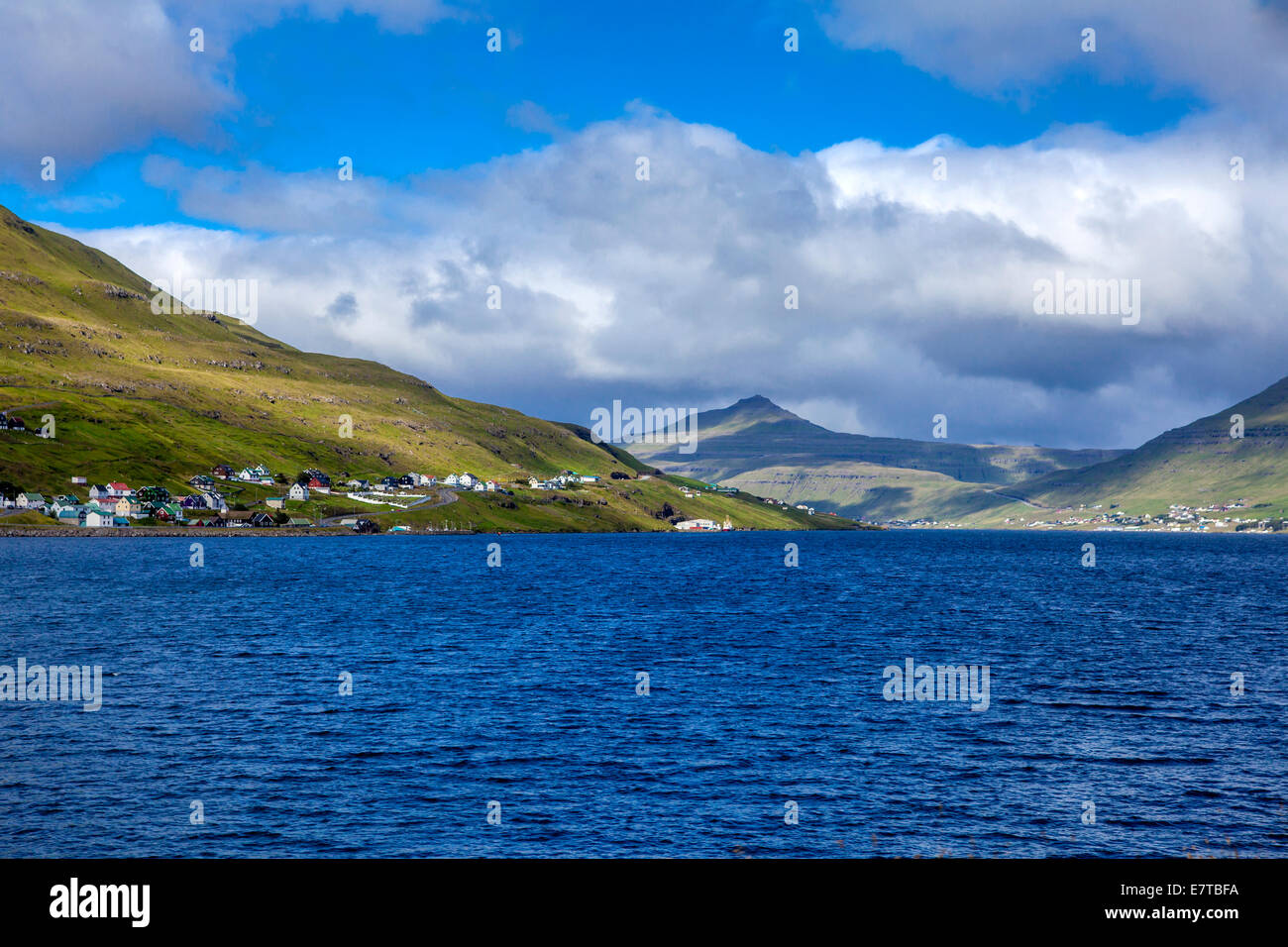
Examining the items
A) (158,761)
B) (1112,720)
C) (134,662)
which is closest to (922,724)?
(1112,720)

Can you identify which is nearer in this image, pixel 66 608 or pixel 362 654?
pixel 362 654

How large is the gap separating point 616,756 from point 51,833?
2771 cm

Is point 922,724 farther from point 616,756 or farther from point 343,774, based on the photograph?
point 343,774

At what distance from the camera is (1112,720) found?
65.2 m

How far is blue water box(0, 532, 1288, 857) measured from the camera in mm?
41875

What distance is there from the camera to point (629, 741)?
5816cm

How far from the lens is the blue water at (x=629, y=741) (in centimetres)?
4188

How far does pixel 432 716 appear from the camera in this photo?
64.9m

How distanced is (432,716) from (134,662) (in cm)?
3583

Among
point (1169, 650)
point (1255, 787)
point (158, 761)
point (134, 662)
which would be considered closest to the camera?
point (1255, 787)
